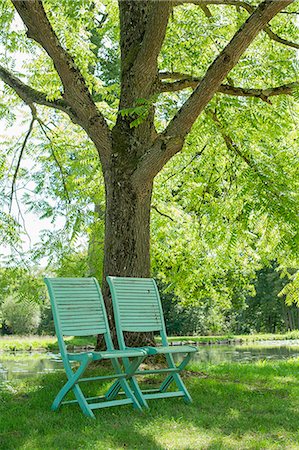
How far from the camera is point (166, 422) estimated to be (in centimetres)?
581

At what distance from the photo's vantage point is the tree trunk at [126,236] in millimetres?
8727

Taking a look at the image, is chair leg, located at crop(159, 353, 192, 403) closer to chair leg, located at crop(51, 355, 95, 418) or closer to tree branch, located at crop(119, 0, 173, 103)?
chair leg, located at crop(51, 355, 95, 418)

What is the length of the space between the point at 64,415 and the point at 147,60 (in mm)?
5094

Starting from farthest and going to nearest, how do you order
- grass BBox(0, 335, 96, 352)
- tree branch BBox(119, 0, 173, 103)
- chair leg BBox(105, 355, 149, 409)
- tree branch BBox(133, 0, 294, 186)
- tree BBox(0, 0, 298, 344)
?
grass BBox(0, 335, 96, 352) → tree branch BBox(119, 0, 173, 103) → tree BBox(0, 0, 298, 344) → tree branch BBox(133, 0, 294, 186) → chair leg BBox(105, 355, 149, 409)

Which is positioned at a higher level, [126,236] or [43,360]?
[126,236]

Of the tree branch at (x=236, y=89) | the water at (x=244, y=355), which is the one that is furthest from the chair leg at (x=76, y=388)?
the water at (x=244, y=355)

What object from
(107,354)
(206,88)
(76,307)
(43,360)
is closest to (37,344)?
(43,360)

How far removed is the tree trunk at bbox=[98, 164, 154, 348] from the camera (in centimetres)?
873

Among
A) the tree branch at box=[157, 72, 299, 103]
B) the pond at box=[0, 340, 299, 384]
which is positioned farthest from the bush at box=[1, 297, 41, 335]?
the tree branch at box=[157, 72, 299, 103]

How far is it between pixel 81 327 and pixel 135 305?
77 cm

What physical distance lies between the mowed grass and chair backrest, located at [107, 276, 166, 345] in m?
0.78

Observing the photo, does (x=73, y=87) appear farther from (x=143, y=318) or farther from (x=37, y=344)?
(x=37, y=344)

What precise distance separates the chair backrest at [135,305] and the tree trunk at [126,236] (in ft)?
4.45

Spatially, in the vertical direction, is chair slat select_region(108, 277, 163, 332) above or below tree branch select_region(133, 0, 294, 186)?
below
